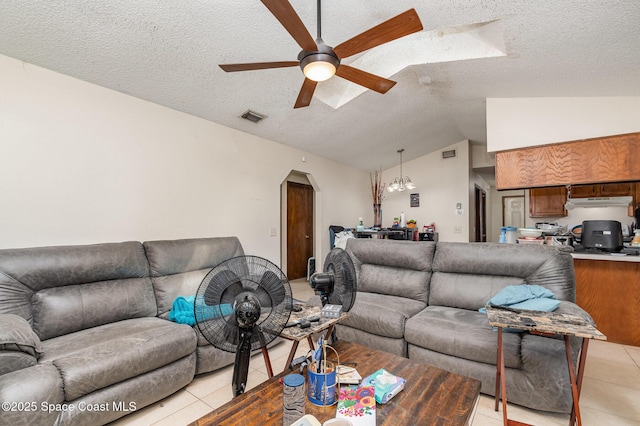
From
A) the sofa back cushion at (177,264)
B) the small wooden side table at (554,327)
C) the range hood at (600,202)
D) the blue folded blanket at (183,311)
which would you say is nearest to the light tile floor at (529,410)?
the small wooden side table at (554,327)

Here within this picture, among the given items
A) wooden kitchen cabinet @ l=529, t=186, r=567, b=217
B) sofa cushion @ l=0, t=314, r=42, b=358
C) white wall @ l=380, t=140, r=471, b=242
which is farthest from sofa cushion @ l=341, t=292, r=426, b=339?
white wall @ l=380, t=140, r=471, b=242

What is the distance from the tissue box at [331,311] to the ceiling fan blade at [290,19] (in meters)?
1.60

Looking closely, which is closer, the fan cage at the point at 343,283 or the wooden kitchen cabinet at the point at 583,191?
the fan cage at the point at 343,283

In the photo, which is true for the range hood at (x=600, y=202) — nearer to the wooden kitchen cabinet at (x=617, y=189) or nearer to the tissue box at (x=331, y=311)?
the wooden kitchen cabinet at (x=617, y=189)

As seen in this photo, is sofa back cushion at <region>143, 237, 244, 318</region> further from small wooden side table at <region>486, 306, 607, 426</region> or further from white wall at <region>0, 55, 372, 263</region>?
small wooden side table at <region>486, 306, 607, 426</region>

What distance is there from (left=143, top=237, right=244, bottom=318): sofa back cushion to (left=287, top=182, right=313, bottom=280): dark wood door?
2.53 meters

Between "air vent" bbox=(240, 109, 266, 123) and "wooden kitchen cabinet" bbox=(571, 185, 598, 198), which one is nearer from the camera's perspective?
"air vent" bbox=(240, 109, 266, 123)

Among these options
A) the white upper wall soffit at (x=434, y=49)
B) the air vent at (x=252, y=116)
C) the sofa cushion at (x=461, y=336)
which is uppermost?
the white upper wall soffit at (x=434, y=49)

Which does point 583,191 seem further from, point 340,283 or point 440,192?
point 340,283

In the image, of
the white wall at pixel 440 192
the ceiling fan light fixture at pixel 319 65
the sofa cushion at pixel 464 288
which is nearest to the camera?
the ceiling fan light fixture at pixel 319 65

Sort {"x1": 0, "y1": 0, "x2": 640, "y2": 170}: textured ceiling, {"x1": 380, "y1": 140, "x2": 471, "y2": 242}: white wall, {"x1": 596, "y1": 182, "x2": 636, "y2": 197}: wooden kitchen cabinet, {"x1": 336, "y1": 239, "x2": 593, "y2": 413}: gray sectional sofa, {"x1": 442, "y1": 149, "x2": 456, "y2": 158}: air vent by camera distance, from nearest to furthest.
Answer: {"x1": 336, "y1": 239, "x2": 593, "y2": 413}: gray sectional sofa → {"x1": 0, "y1": 0, "x2": 640, "y2": 170}: textured ceiling → {"x1": 596, "y1": 182, "x2": 636, "y2": 197}: wooden kitchen cabinet → {"x1": 380, "y1": 140, "x2": 471, "y2": 242}: white wall → {"x1": 442, "y1": 149, "x2": 456, "y2": 158}: air vent

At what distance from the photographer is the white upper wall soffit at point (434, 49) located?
8.02 ft

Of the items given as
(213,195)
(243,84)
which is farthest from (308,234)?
(243,84)

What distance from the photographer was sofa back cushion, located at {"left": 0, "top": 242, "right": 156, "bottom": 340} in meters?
1.88
